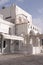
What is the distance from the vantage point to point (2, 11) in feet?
128

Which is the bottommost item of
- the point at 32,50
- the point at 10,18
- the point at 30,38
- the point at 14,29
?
the point at 32,50

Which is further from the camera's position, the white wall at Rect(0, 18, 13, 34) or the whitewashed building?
the white wall at Rect(0, 18, 13, 34)

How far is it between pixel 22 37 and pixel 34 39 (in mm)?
4756

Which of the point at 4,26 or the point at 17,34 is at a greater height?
the point at 4,26

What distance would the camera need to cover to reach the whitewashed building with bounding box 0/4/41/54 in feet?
88.9

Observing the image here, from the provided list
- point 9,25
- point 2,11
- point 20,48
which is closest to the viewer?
point 20,48

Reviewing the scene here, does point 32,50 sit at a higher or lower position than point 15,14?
lower

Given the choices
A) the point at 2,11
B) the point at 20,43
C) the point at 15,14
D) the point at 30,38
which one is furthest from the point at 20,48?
the point at 2,11

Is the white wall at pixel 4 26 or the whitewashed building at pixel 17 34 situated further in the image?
the white wall at pixel 4 26

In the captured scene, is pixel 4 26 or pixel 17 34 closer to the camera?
pixel 4 26

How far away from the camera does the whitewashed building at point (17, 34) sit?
27.1m

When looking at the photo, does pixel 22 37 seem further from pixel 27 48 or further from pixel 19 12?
pixel 19 12

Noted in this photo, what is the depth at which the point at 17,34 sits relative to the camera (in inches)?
1332

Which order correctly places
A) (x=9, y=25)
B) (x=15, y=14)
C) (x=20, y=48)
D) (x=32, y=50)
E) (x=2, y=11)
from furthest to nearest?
(x=2, y=11) → (x=15, y=14) → (x=9, y=25) → (x=20, y=48) → (x=32, y=50)
